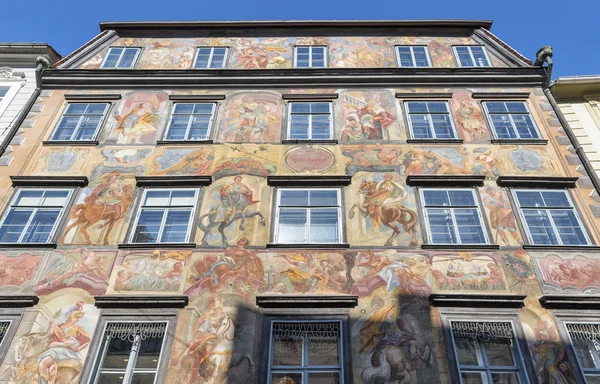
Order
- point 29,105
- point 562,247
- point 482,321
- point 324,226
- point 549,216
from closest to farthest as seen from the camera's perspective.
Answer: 1. point 482,321
2. point 562,247
3. point 324,226
4. point 549,216
5. point 29,105

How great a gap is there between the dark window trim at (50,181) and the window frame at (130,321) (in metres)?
3.20

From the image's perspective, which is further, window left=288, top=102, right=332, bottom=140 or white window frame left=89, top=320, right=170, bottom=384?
window left=288, top=102, right=332, bottom=140

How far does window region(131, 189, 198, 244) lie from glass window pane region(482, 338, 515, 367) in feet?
17.8

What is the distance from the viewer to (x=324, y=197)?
988cm

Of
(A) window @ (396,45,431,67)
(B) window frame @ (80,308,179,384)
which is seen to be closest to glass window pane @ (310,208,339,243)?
(B) window frame @ (80,308,179,384)

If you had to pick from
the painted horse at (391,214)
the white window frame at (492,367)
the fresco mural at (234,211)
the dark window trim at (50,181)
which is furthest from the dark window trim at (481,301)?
the dark window trim at (50,181)

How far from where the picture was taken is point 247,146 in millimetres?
10977

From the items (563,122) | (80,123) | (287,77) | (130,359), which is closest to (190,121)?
(80,123)

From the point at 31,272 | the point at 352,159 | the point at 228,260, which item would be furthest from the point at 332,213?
the point at 31,272

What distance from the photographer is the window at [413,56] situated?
13445 millimetres

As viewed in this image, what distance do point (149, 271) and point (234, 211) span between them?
192cm

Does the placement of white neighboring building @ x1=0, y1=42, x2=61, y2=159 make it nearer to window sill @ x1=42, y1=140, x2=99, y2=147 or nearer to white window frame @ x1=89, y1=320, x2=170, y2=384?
Result: window sill @ x1=42, y1=140, x2=99, y2=147

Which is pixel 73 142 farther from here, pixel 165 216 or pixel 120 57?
pixel 120 57

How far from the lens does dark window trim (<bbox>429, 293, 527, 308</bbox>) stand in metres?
7.97
